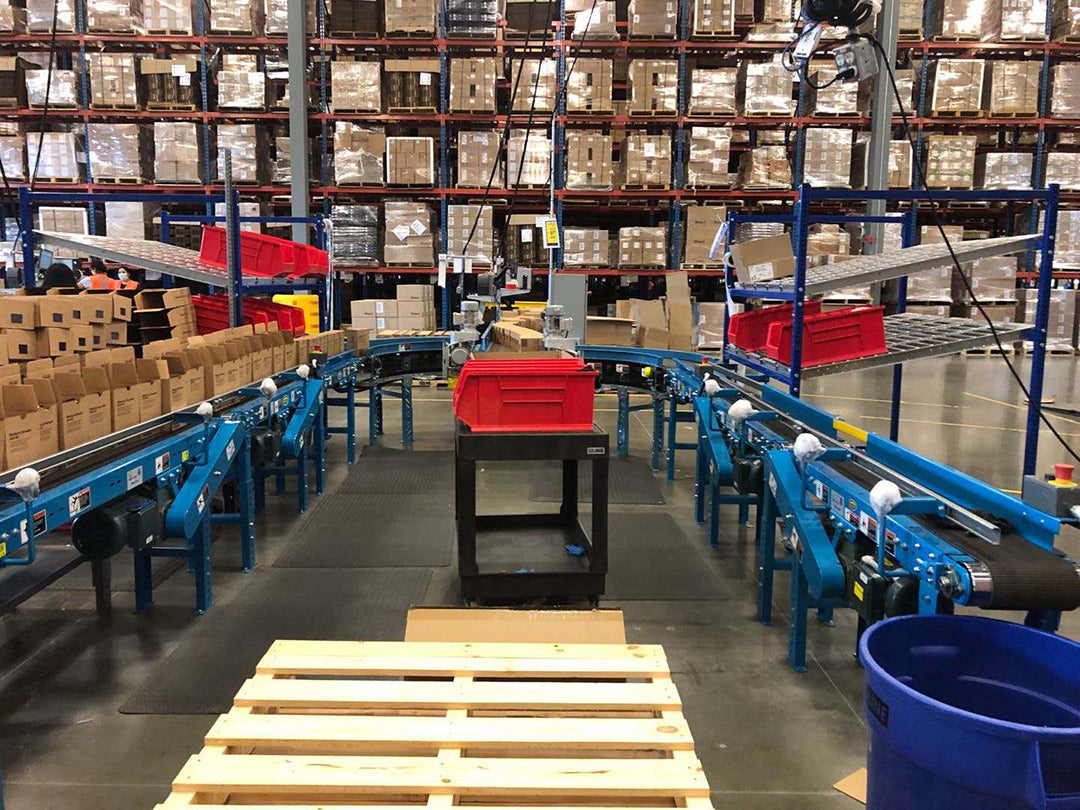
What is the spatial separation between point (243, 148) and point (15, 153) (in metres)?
3.49

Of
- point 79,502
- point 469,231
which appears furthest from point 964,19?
point 79,502

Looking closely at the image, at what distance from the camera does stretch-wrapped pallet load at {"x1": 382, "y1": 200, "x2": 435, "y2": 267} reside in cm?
1150

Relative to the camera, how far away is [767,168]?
11.7 metres

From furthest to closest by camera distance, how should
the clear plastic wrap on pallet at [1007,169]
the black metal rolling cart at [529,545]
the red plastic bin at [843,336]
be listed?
1. the clear plastic wrap on pallet at [1007,169]
2. the red plastic bin at [843,336]
3. the black metal rolling cart at [529,545]

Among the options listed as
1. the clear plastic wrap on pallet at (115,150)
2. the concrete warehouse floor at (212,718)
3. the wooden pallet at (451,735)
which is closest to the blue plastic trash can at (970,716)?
the wooden pallet at (451,735)

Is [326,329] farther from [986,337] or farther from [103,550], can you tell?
[986,337]

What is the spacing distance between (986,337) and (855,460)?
4.70 ft

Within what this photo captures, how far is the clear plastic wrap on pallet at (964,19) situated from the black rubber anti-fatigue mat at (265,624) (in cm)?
1211

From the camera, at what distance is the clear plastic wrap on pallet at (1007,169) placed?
12078 millimetres

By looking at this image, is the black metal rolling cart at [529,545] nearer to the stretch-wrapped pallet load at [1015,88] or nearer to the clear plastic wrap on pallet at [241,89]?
the clear plastic wrap on pallet at [241,89]

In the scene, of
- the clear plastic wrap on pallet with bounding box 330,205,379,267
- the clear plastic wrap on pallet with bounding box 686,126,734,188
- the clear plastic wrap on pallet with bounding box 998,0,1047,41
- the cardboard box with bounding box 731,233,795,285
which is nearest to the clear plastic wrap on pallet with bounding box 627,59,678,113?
the clear plastic wrap on pallet with bounding box 686,126,734,188

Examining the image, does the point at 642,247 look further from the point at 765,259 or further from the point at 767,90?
the point at 765,259

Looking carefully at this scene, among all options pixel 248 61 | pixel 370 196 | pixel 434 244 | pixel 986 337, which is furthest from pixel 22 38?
pixel 986 337

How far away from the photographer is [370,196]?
12867 millimetres
